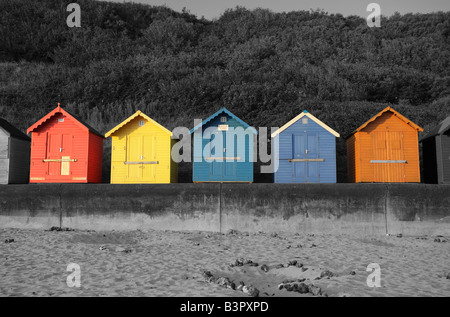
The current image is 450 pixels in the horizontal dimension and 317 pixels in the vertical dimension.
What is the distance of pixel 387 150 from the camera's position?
36.9 feet

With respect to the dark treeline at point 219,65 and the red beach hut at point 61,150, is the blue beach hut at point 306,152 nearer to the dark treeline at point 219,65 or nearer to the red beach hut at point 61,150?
the dark treeline at point 219,65

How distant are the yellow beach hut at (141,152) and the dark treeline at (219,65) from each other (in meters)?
5.18

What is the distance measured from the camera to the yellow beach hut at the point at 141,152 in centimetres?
1132

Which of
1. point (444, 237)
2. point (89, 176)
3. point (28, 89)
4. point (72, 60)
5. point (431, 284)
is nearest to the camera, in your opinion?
point (431, 284)

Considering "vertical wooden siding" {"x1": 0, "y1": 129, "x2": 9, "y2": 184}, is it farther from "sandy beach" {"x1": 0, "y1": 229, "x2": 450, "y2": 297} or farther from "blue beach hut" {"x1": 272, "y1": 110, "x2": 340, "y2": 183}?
"blue beach hut" {"x1": 272, "y1": 110, "x2": 340, "y2": 183}

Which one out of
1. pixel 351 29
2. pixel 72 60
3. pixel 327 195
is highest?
pixel 351 29

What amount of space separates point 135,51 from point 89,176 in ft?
57.5

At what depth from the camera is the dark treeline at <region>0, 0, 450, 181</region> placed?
18.3m

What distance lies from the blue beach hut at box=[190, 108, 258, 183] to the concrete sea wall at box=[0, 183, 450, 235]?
0.78m

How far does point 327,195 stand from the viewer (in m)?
10.4

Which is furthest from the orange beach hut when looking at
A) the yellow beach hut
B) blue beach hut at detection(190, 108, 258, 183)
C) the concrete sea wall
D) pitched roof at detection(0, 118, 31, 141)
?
pitched roof at detection(0, 118, 31, 141)
